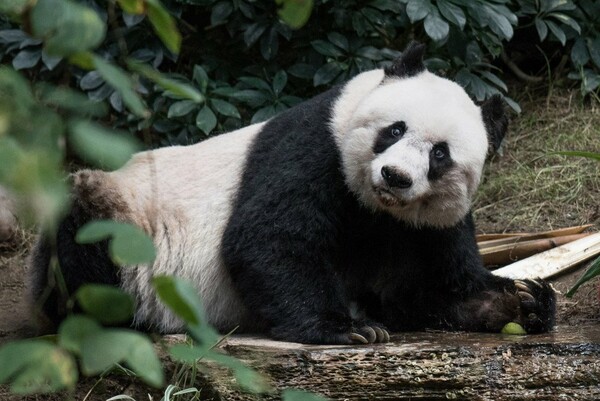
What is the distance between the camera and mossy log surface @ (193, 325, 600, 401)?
378 centimetres

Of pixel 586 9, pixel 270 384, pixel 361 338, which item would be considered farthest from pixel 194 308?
pixel 586 9

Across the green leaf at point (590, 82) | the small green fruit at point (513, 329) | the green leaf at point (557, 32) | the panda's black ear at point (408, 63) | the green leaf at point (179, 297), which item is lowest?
the small green fruit at point (513, 329)

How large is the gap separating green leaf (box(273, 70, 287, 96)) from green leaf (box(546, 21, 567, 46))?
2.24 meters

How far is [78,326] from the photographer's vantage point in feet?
4.30

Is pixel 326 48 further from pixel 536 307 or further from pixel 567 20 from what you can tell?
pixel 536 307

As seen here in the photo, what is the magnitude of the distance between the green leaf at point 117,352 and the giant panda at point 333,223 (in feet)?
9.53

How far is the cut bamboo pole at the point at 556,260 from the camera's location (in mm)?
5629

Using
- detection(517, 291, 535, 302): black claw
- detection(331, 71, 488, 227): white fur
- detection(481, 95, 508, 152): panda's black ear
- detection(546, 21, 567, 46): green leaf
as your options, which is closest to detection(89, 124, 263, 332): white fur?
detection(331, 71, 488, 227): white fur

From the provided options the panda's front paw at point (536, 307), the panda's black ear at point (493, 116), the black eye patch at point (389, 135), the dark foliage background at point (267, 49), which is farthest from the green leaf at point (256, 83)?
the panda's front paw at point (536, 307)

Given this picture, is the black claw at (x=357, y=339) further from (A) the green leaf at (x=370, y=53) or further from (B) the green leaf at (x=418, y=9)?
(A) the green leaf at (x=370, y=53)

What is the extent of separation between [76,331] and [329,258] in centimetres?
321

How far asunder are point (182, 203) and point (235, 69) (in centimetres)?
260

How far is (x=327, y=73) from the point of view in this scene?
690 cm

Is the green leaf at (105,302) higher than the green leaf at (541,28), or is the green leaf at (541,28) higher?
the green leaf at (105,302)
